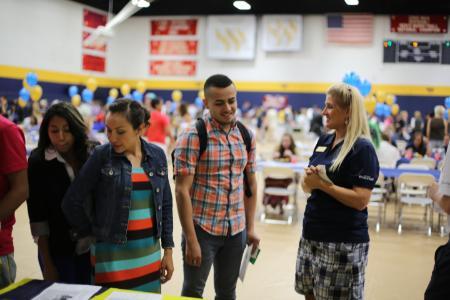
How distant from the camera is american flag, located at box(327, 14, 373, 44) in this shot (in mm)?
20781

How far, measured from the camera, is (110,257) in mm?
2223

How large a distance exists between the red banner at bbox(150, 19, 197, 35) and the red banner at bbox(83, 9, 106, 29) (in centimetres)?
249

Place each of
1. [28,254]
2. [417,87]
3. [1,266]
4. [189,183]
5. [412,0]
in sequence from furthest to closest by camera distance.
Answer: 1. [417,87]
2. [412,0]
3. [28,254]
4. [189,183]
5. [1,266]

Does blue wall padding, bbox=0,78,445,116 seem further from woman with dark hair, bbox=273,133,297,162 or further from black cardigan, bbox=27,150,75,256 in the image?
black cardigan, bbox=27,150,75,256

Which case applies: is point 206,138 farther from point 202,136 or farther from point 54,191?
point 54,191

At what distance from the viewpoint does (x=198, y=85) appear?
939 inches

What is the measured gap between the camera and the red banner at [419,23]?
19422 mm

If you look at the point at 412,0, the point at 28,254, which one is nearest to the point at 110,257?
the point at 28,254

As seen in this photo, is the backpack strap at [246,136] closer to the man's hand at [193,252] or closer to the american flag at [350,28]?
the man's hand at [193,252]

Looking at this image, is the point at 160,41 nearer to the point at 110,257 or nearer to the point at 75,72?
the point at 75,72

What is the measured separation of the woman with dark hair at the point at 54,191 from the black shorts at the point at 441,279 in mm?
1562

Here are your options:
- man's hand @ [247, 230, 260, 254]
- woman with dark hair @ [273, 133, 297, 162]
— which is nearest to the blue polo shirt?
man's hand @ [247, 230, 260, 254]

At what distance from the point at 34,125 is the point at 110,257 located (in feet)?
31.7

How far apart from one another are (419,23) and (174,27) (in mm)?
10905
